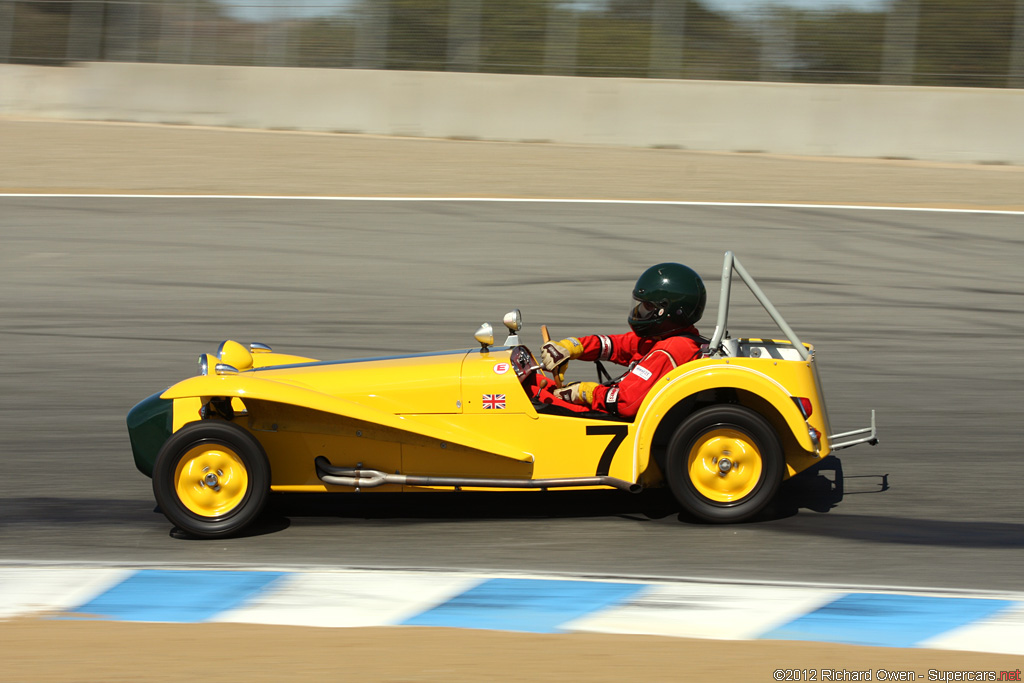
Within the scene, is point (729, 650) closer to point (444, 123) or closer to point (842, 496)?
→ point (842, 496)

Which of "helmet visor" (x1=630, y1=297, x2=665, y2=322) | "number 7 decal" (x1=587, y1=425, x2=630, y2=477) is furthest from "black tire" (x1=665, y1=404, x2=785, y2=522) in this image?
"helmet visor" (x1=630, y1=297, x2=665, y2=322)

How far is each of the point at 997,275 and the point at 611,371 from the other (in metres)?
4.63

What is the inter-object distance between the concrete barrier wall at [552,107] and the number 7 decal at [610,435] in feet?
40.7

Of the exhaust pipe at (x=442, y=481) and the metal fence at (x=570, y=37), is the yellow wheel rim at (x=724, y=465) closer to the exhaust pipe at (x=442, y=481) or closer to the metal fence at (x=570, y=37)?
the exhaust pipe at (x=442, y=481)

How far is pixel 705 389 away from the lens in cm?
494

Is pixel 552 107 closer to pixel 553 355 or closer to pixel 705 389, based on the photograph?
pixel 553 355

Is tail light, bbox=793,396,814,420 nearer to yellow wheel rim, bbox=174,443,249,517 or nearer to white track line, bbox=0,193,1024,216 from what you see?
yellow wheel rim, bbox=174,443,249,517

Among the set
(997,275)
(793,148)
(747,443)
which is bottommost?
(747,443)

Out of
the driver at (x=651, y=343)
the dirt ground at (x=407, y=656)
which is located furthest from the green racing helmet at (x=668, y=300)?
the dirt ground at (x=407, y=656)

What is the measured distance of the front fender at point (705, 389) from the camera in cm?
490

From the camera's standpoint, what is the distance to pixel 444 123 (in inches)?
692

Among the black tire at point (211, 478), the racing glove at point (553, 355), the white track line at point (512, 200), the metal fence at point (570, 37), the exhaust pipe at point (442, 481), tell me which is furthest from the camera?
the metal fence at point (570, 37)

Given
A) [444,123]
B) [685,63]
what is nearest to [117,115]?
[444,123]

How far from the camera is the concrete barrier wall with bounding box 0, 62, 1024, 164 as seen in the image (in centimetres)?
1591
